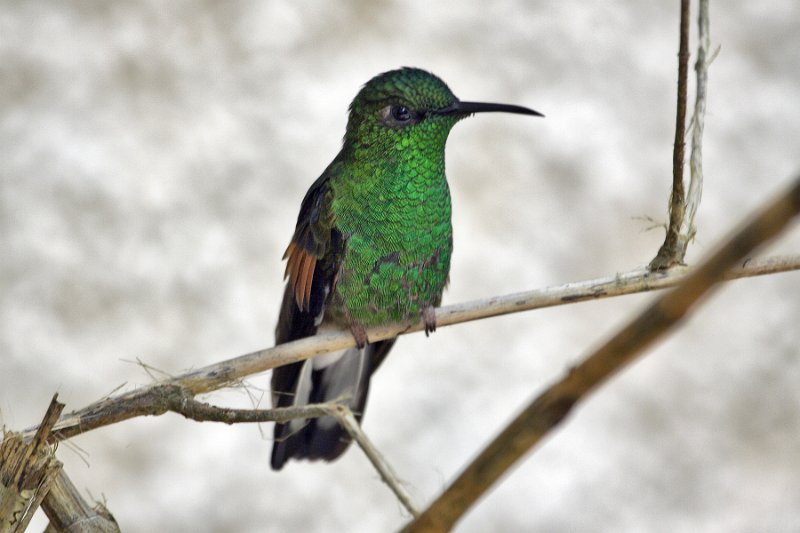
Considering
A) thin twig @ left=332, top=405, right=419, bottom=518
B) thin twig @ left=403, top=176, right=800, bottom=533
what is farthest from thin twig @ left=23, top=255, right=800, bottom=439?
thin twig @ left=403, top=176, right=800, bottom=533

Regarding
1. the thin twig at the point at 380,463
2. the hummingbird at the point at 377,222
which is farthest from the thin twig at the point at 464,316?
the hummingbird at the point at 377,222

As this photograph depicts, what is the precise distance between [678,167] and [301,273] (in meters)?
0.75

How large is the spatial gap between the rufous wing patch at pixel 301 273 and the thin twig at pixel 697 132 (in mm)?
697

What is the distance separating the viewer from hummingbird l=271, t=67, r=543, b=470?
1627 millimetres

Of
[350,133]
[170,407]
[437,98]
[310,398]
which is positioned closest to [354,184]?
[350,133]

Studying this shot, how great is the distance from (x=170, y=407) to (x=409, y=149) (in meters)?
0.67

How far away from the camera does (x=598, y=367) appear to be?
1.61 feet

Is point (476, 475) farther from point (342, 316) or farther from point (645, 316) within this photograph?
point (342, 316)

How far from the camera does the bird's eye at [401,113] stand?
5.33ft

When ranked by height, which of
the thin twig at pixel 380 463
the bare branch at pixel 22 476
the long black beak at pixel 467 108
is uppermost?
the long black beak at pixel 467 108

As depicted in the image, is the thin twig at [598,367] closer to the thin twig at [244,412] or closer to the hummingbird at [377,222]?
the thin twig at [244,412]

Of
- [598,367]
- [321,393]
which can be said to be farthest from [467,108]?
[598,367]

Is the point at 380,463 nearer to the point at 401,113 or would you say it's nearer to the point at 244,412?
the point at 244,412

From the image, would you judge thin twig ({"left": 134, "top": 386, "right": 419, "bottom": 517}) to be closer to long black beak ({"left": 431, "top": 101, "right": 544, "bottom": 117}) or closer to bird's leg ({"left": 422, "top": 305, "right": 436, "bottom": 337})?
bird's leg ({"left": 422, "top": 305, "right": 436, "bottom": 337})
